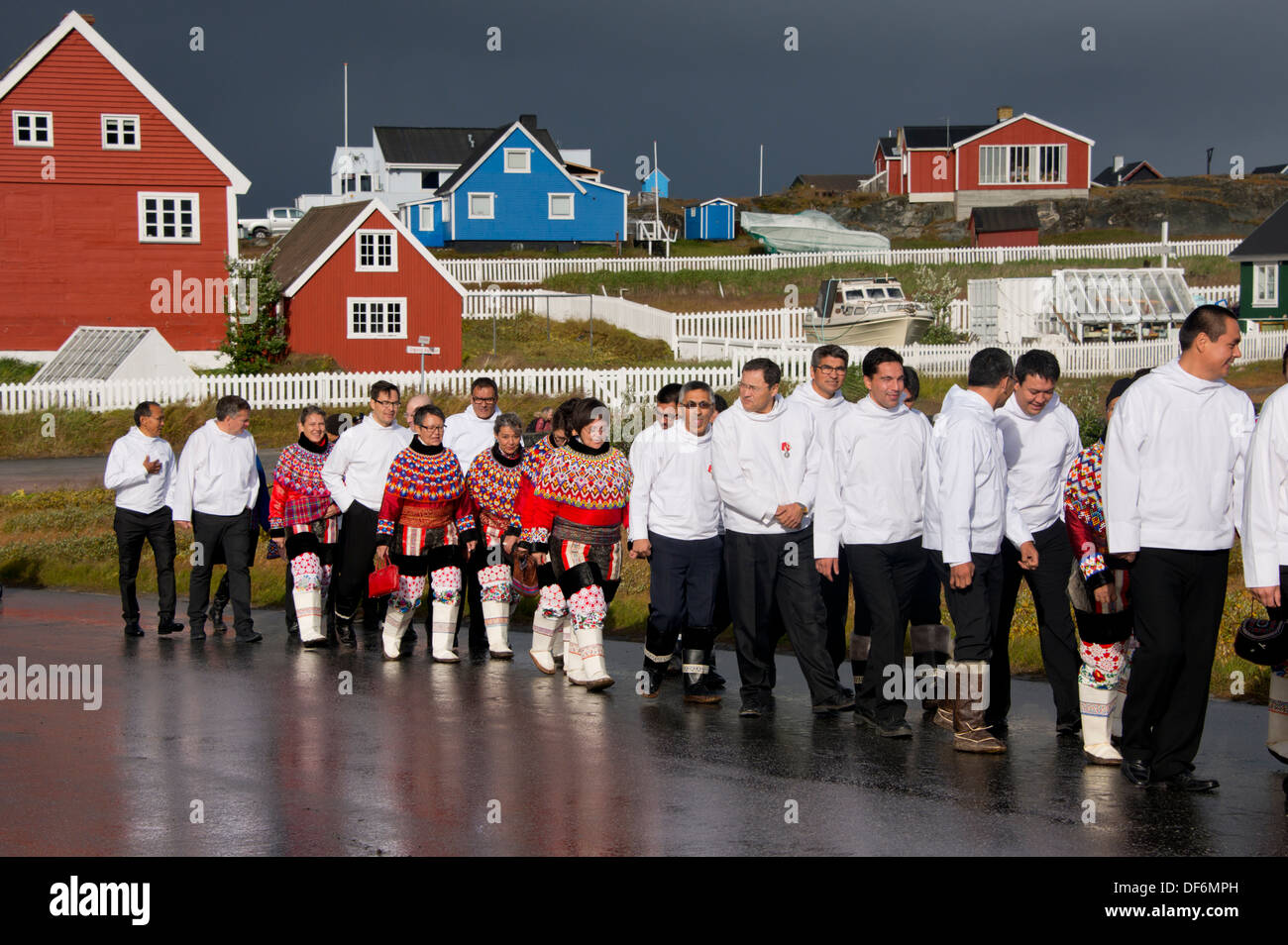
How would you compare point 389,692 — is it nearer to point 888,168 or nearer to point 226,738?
point 226,738

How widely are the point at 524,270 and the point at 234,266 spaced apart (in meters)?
17.7

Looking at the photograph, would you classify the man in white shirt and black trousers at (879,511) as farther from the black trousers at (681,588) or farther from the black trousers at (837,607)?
the black trousers at (681,588)

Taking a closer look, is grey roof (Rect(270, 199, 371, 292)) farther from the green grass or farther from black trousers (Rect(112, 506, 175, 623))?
black trousers (Rect(112, 506, 175, 623))

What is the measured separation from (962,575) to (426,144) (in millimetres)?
78910

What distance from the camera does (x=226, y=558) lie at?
13.0 meters

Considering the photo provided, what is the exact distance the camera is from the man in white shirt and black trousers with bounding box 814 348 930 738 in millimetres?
9203

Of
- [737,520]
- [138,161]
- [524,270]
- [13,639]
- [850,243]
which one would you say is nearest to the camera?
[737,520]

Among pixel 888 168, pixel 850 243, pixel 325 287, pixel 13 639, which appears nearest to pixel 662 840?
pixel 13 639

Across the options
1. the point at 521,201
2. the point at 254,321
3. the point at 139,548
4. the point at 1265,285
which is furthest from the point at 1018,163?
the point at 139,548

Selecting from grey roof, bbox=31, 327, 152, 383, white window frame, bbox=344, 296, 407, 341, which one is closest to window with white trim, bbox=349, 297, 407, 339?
white window frame, bbox=344, 296, 407, 341

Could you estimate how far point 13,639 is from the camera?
12.6m

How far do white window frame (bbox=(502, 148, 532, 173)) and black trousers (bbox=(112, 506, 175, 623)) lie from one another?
57.9 metres

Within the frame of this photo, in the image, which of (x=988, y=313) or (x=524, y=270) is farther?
(x=524, y=270)
